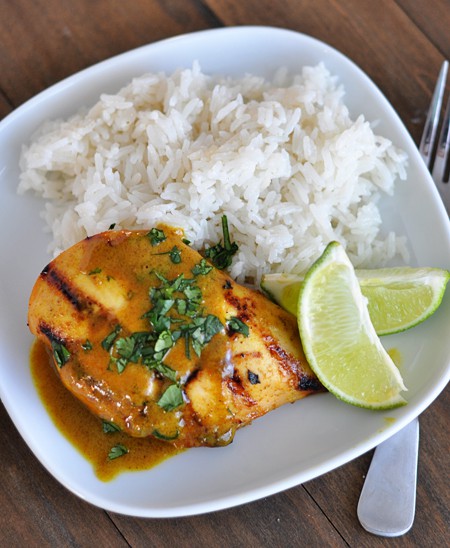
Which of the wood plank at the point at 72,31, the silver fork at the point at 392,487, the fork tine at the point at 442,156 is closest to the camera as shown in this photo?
the silver fork at the point at 392,487

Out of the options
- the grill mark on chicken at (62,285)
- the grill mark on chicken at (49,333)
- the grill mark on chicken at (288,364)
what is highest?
the grill mark on chicken at (62,285)

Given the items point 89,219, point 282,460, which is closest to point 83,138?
point 89,219

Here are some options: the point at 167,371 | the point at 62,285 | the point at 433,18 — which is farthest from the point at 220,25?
the point at 167,371

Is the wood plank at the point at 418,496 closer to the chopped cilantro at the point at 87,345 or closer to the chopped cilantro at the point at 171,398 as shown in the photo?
the chopped cilantro at the point at 171,398

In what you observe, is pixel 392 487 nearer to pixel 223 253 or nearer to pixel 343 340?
pixel 343 340

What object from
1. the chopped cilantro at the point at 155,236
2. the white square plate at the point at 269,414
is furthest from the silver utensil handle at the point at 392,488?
the chopped cilantro at the point at 155,236

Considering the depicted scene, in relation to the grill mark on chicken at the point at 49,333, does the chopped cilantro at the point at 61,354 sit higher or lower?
lower

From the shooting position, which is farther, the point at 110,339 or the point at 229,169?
the point at 229,169
